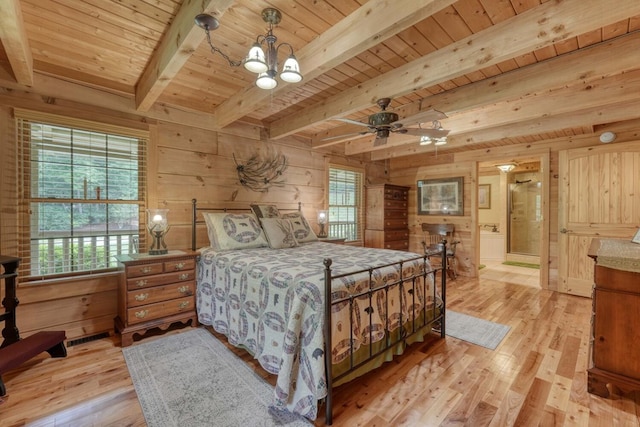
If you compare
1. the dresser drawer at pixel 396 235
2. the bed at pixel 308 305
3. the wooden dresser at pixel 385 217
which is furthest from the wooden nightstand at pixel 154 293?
the dresser drawer at pixel 396 235

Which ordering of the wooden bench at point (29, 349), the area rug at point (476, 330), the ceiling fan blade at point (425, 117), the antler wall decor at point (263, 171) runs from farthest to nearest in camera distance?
the antler wall decor at point (263, 171)
the area rug at point (476, 330)
the ceiling fan blade at point (425, 117)
the wooden bench at point (29, 349)

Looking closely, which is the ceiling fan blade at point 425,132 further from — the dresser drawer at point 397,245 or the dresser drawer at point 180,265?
the dresser drawer at point 397,245

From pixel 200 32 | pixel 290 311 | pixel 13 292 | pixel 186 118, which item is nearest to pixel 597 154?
pixel 290 311

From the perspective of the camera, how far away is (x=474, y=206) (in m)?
5.14

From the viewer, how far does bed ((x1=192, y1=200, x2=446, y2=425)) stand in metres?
1.66

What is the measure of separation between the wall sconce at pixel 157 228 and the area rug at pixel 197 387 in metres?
0.86

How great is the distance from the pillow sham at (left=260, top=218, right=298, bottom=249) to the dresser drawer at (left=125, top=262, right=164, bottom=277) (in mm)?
1107

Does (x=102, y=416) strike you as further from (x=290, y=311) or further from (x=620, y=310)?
(x=620, y=310)

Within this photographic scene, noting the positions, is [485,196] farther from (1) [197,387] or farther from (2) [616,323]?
(1) [197,387]

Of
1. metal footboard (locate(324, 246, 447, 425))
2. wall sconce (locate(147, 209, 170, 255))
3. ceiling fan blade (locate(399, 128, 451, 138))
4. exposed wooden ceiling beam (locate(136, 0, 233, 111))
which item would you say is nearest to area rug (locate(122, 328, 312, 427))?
metal footboard (locate(324, 246, 447, 425))

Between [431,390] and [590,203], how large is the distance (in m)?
3.90

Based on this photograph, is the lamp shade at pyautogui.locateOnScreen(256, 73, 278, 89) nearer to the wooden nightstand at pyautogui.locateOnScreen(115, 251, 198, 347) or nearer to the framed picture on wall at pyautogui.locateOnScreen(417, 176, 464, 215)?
the wooden nightstand at pyautogui.locateOnScreen(115, 251, 198, 347)

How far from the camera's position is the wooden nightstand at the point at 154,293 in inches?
101

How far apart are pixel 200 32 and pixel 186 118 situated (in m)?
1.95
